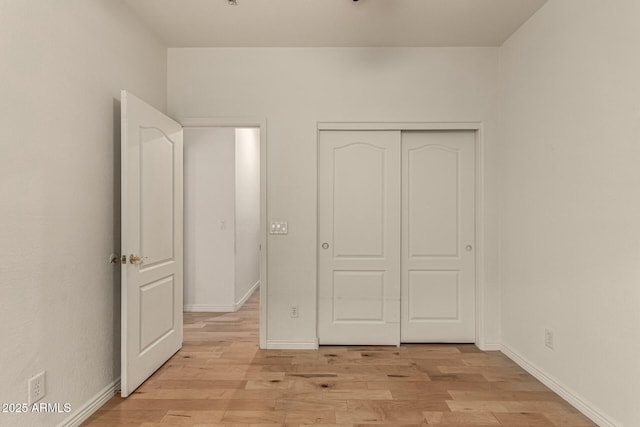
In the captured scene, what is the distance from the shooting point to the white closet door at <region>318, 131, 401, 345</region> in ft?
11.2

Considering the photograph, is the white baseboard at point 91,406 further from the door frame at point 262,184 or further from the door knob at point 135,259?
the door frame at point 262,184

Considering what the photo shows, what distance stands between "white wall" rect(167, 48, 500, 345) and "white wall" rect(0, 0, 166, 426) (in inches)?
32.8

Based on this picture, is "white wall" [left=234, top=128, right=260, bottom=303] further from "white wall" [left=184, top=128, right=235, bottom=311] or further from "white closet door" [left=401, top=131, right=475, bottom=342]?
"white closet door" [left=401, top=131, right=475, bottom=342]

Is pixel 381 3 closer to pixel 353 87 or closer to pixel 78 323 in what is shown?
pixel 353 87

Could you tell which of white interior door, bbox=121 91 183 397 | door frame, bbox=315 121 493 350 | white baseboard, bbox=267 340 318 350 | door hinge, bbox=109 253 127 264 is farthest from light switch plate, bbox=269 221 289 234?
door hinge, bbox=109 253 127 264

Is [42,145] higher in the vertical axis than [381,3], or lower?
lower

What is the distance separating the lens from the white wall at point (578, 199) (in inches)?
78.2

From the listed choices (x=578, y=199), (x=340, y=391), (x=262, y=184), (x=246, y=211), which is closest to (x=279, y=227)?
(x=262, y=184)

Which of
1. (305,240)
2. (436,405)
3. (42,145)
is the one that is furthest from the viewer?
(305,240)

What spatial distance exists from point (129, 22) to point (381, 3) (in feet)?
6.21

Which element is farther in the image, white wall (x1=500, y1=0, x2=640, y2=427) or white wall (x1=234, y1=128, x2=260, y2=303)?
white wall (x1=234, y1=128, x2=260, y2=303)

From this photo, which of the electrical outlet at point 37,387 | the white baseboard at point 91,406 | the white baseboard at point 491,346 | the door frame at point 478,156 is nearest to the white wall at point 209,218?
the door frame at point 478,156

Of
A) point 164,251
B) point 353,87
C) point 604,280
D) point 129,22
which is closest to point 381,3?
point 353,87

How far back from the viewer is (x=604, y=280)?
214cm
